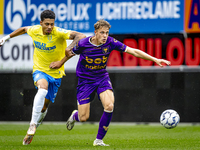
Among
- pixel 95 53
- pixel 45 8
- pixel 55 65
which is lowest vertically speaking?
pixel 55 65

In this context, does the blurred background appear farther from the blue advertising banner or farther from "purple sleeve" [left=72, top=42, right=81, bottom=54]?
"purple sleeve" [left=72, top=42, right=81, bottom=54]

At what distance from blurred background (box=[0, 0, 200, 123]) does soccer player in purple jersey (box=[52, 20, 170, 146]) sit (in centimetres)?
402

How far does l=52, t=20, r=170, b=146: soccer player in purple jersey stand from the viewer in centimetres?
599

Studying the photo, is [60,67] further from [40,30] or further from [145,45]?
[145,45]

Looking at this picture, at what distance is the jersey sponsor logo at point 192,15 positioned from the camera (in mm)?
10343

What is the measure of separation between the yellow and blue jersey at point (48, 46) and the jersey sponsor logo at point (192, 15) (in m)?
4.60

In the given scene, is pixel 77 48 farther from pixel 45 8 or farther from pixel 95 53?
pixel 45 8

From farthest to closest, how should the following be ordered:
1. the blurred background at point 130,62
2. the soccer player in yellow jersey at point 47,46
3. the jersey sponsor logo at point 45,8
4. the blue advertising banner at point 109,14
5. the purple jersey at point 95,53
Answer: the jersey sponsor logo at point 45,8 < the blue advertising banner at point 109,14 < the blurred background at point 130,62 < the soccer player in yellow jersey at point 47,46 < the purple jersey at point 95,53

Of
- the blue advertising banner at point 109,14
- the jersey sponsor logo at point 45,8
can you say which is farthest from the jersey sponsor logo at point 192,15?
the jersey sponsor logo at point 45,8

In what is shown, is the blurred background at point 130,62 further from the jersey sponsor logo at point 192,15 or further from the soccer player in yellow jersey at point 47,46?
the soccer player in yellow jersey at point 47,46

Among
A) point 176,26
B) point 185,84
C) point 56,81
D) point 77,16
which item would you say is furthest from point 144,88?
point 56,81

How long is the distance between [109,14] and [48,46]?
439cm

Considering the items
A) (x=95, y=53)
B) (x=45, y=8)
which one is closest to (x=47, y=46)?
(x=95, y=53)

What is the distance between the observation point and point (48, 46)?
6.70m
